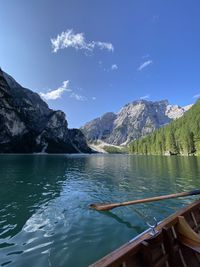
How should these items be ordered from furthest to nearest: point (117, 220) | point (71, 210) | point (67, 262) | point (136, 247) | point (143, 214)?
point (71, 210) → point (143, 214) → point (117, 220) → point (67, 262) → point (136, 247)

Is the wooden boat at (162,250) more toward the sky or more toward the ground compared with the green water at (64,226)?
more toward the sky

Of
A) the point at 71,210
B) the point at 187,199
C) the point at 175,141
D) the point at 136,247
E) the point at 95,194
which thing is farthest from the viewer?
the point at 175,141

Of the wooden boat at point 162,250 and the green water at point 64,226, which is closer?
the wooden boat at point 162,250

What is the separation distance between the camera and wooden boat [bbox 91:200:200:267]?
20.6 ft

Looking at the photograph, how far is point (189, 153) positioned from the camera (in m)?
168

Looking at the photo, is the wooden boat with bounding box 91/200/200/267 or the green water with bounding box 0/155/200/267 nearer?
the wooden boat with bounding box 91/200/200/267

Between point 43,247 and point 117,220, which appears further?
point 117,220

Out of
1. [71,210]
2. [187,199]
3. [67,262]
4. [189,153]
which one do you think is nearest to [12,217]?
[71,210]

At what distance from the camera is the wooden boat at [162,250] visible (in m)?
6.29

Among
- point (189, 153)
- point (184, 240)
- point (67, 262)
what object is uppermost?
point (189, 153)

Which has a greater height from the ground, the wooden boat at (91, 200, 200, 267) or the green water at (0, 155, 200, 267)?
the wooden boat at (91, 200, 200, 267)

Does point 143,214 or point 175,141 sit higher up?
point 175,141

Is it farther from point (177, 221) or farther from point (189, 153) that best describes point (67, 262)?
point (189, 153)

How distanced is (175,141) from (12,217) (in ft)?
649
